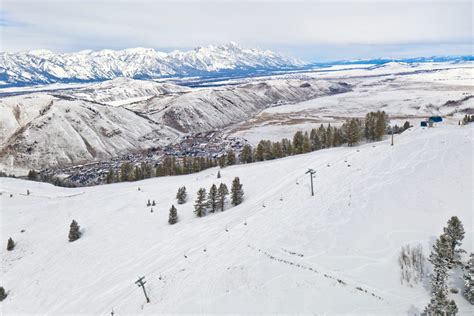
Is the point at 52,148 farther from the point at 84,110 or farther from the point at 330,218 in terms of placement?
the point at 330,218

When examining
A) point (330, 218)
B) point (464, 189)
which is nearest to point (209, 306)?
point (330, 218)

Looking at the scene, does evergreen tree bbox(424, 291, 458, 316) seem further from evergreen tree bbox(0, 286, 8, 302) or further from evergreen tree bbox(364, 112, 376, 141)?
evergreen tree bbox(364, 112, 376, 141)

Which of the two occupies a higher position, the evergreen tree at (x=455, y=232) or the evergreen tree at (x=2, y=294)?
the evergreen tree at (x=455, y=232)

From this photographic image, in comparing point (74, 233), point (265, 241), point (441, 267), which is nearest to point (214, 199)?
point (265, 241)

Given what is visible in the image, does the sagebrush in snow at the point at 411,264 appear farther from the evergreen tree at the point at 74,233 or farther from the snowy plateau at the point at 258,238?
the evergreen tree at the point at 74,233

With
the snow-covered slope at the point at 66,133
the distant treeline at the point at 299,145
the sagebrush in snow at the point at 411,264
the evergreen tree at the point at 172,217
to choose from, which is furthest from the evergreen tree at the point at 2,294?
the snow-covered slope at the point at 66,133

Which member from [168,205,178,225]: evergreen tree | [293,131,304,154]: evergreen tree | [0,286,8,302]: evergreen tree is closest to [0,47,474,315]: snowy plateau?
[0,286,8,302]: evergreen tree
